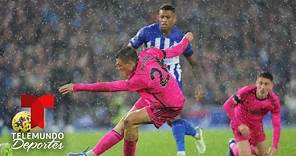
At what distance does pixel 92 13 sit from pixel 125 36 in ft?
2.32

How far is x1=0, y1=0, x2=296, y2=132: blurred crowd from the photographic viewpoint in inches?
444

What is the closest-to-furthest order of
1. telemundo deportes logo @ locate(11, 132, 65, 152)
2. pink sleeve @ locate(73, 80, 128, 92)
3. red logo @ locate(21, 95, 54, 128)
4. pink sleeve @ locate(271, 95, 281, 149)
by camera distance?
pink sleeve @ locate(73, 80, 128, 92) < pink sleeve @ locate(271, 95, 281, 149) < telemundo deportes logo @ locate(11, 132, 65, 152) < red logo @ locate(21, 95, 54, 128)

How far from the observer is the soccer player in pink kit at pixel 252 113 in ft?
22.0

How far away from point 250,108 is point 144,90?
4.41ft

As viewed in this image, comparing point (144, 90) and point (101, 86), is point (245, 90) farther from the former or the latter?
point (101, 86)

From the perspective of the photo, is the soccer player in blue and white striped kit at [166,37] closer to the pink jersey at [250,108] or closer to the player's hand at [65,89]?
the pink jersey at [250,108]

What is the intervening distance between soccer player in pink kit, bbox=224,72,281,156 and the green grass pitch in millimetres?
1506

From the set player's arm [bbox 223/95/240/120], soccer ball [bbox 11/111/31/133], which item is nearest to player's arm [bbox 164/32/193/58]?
player's arm [bbox 223/95/240/120]

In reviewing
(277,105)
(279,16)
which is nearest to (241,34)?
(279,16)

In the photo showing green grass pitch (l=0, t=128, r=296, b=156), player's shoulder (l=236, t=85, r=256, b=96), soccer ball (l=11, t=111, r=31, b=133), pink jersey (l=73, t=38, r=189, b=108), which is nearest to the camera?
pink jersey (l=73, t=38, r=189, b=108)

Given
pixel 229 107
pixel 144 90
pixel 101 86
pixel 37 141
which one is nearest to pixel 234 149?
pixel 229 107

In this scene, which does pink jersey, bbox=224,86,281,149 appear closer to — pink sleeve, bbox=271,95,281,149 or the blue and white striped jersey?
pink sleeve, bbox=271,95,281,149

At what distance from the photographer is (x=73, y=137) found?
1041 cm

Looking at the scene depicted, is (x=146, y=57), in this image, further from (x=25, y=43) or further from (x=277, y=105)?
(x=25, y=43)
